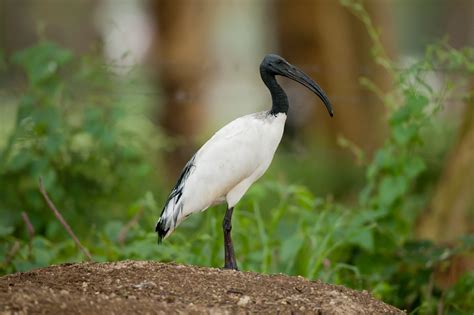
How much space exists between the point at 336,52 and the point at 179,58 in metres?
2.25

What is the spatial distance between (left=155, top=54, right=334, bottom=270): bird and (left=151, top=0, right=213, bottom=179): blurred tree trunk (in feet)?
25.3

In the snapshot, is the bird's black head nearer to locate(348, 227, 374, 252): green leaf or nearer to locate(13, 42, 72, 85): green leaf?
locate(348, 227, 374, 252): green leaf

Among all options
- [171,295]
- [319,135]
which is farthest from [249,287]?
[319,135]

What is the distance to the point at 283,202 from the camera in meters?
6.76

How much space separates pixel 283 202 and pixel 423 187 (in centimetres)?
325

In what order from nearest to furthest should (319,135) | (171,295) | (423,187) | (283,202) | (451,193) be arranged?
(171,295)
(283,202)
(451,193)
(423,187)
(319,135)

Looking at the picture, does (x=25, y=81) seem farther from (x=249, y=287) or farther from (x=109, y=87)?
(x=249, y=287)

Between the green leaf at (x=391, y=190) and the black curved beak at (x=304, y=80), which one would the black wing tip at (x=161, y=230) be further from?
the green leaf at (x=391, y=190)

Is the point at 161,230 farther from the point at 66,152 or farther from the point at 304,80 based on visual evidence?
A: the point at 66,152

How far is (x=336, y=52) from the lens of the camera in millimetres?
13750

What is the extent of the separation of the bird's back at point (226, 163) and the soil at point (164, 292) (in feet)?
1.99

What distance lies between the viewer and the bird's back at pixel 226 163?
208 inches

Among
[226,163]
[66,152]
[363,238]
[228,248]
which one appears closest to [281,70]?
[226,163]

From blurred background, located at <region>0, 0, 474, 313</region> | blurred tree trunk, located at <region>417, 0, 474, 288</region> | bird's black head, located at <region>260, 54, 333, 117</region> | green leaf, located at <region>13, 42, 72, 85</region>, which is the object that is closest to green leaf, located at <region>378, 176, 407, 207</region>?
blurred background, located at <region>0, 0, 474, 313</region>
